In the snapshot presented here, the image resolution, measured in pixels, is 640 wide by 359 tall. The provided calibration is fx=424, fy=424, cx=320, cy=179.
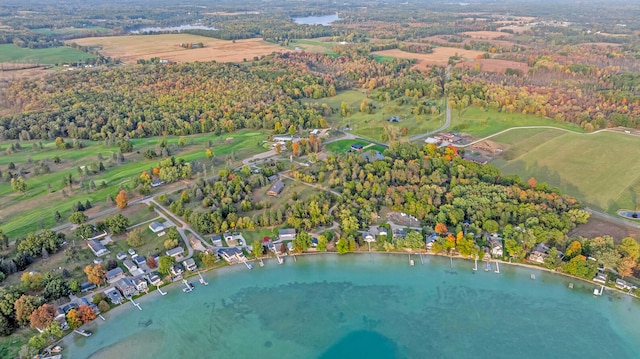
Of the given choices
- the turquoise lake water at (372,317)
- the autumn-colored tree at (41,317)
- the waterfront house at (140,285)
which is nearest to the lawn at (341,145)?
the turquoise lake water at (372,317)

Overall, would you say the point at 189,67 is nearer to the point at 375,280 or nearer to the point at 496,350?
the point at 375,280

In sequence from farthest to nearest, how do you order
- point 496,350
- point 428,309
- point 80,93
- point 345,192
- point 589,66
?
point 589,66, point 80,93, point 345,192, point 428,309, point 496,350

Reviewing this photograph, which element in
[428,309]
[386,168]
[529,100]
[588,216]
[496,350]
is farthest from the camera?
[529,100]

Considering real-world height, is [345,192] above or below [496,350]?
above

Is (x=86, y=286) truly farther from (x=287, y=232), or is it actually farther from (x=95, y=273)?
(x=287, y=232)

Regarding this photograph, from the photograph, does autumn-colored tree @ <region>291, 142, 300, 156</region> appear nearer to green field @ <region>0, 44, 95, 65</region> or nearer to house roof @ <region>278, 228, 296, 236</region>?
house roof @ <region>278, 228, 296, 236</region>

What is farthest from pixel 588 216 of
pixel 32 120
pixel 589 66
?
pixel 32 120
